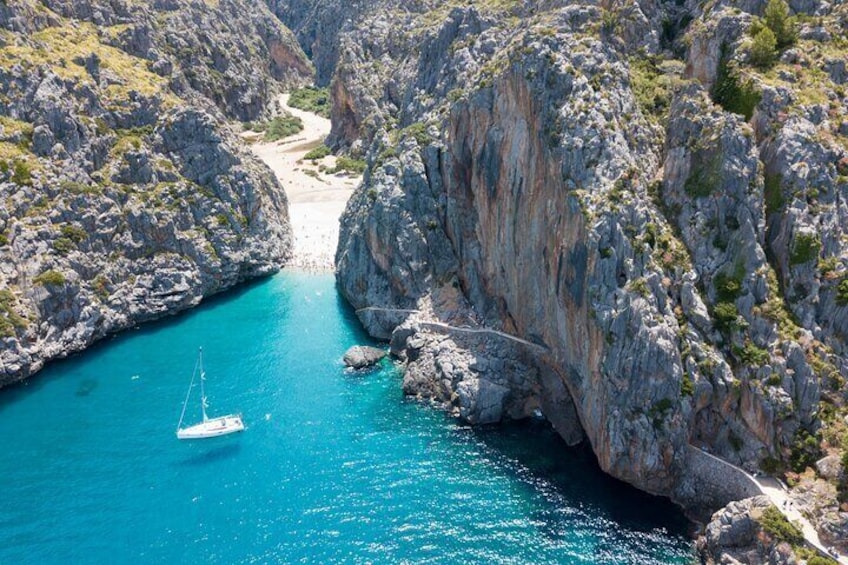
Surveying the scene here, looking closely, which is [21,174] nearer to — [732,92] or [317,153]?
[317,153]

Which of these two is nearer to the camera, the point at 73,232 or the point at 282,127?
the point at 73,232

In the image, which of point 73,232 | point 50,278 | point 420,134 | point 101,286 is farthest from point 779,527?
point 73,232

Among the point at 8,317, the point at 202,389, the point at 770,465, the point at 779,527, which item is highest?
the point at 8,317

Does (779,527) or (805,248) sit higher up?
(805,248)

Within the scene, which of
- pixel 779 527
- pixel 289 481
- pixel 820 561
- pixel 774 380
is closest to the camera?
pixel 820 561

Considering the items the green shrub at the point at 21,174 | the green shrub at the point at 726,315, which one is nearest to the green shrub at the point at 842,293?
the green shrub at the point at 726,315

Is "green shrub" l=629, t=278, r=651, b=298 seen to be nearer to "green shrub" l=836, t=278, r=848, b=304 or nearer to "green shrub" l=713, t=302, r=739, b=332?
"green shrub" l=713, t=302, r=739, b=332

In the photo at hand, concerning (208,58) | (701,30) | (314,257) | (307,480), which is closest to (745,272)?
(701,30)

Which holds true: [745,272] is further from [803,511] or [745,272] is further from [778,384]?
[803,511]
